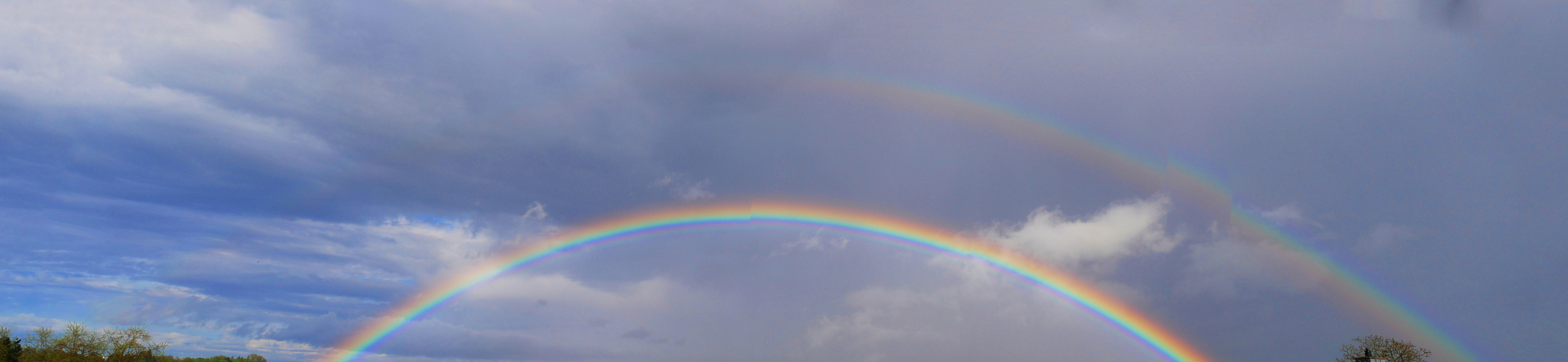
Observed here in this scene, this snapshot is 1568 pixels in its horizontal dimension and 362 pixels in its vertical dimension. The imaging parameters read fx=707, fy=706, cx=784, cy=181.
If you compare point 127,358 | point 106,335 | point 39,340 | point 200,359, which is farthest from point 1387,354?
point 200,359

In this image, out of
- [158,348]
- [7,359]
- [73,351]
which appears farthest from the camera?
[158,348]

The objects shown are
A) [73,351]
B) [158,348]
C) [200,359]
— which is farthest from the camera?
[200,359]

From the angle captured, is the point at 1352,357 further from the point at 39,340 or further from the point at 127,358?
the point at 39,340

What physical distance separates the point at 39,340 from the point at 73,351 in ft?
61.6

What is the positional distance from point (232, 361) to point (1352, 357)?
248740mm

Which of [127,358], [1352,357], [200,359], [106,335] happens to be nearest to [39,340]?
[106,335]

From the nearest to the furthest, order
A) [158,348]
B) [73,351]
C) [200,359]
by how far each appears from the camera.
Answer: [73,351] < [158,348] < [200,359]

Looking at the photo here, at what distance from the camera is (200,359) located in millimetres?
182375

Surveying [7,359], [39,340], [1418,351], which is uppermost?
[1418,351]

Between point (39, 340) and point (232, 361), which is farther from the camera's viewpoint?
point (232, 361)

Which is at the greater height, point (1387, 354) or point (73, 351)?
point (1387, 354)

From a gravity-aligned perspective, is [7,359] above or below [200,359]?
below

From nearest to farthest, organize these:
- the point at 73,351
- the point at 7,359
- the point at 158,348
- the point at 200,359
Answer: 1. the point at 7,359
2. the point at 73,351
3. the point at 158,348
4. the point at 200,359

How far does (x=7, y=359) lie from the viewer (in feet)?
308
